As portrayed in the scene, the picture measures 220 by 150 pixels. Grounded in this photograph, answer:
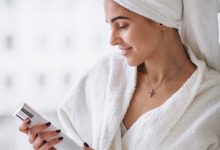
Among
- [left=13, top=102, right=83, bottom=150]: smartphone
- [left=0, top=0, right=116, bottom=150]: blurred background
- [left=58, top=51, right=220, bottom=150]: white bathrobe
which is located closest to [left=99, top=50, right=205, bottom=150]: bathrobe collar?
[left=58, top=51, right=220, bottom=150]: white bathrobe

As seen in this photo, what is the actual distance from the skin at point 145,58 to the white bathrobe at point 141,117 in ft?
0.10

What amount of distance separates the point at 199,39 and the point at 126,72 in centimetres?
24

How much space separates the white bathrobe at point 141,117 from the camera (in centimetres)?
97

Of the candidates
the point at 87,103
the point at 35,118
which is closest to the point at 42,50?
the point at 87,103

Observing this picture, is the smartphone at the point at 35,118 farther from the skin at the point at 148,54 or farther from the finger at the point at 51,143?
the skin at the point at 148,54

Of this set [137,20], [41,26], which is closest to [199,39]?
[137,20]

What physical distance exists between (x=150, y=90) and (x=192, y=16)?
0.81 feet

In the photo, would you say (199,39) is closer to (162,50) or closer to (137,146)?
(162,50)

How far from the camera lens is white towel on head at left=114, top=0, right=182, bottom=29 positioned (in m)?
0.98

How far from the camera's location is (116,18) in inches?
39.4

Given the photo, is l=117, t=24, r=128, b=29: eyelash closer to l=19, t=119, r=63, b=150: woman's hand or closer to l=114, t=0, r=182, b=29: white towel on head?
l=114, t=0, r=182, b=29: white towel on head

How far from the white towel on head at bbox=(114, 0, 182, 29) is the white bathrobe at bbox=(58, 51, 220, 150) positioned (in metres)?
0.13

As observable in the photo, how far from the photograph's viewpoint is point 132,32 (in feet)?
3.27

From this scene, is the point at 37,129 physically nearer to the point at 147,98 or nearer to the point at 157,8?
the point at 147,98
